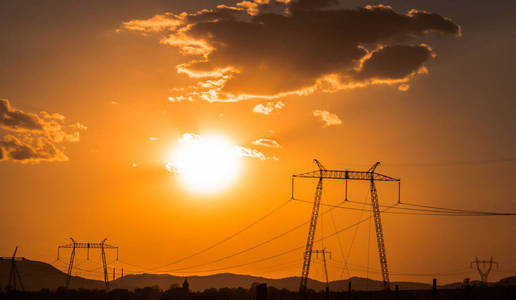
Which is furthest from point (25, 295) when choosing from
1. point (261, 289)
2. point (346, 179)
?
point (261, 289)

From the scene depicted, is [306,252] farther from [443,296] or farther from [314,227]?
[443,296]

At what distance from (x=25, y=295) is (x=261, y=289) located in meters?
144

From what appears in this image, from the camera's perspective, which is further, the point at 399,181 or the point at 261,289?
the point at 399,181

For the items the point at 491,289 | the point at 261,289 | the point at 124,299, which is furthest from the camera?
the point at 124,299

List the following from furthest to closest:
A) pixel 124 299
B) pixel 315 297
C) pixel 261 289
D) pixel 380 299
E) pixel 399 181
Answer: pixel 124 299 < pixel 399 181 < pixel 315 297 < pixel 380 299 < pixel 261 289

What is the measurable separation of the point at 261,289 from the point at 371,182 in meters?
136

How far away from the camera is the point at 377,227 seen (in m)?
169

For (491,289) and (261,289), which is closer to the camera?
(261,289)

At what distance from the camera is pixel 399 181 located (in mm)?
164375

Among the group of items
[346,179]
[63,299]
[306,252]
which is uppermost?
[346,179]

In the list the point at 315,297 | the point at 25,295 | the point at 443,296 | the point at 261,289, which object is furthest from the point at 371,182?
the point at 261,289

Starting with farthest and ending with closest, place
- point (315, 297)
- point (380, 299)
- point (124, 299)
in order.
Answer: point (124, 299), point (315, 297), point (380, 299)

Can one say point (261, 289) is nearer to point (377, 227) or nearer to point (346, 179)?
point (346, 179)

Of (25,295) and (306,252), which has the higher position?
(306,252)
